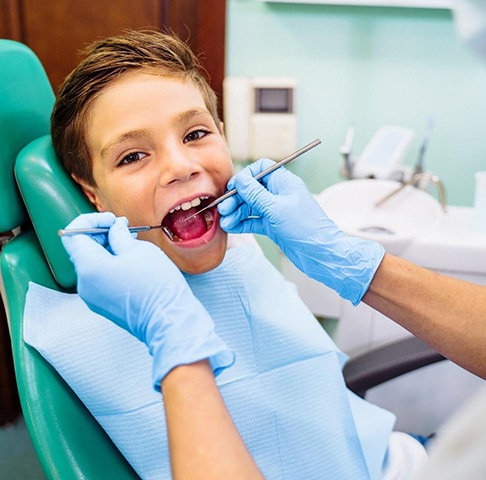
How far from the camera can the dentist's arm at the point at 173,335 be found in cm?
81

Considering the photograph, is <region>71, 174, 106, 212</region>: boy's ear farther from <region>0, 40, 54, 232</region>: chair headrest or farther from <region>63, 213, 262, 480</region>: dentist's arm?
<region>63, 213, 262, 480</region>: dentist's arm

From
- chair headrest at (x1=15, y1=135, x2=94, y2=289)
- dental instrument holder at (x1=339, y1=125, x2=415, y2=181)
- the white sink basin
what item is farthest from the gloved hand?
dental instrument holder at (x1=339, y1=125, x2=415, y2=181)

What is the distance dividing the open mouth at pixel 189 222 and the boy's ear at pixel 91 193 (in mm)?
155

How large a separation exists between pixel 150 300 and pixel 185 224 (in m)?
0.42

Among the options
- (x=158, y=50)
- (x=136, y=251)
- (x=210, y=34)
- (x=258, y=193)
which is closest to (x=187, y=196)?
(x=258, y=193)

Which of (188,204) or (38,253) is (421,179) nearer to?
(188,204)

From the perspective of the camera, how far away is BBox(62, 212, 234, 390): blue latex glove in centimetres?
90

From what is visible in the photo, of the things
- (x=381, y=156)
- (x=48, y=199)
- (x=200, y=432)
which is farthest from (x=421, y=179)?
(x=200, y=432)

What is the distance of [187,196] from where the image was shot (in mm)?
1242

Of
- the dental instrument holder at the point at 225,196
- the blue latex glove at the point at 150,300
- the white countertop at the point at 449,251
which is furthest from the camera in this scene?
the white countertop at the point at 449,251

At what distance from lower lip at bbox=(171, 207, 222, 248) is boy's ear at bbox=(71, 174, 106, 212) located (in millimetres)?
208

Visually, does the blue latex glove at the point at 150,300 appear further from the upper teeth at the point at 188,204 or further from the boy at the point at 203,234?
the upper teeth at the point at 188,204

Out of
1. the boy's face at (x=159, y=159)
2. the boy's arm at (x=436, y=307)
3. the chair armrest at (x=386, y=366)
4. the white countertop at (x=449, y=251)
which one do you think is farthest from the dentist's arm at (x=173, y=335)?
the white countertop at (x=449, y=251)

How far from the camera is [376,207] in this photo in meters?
1.98
